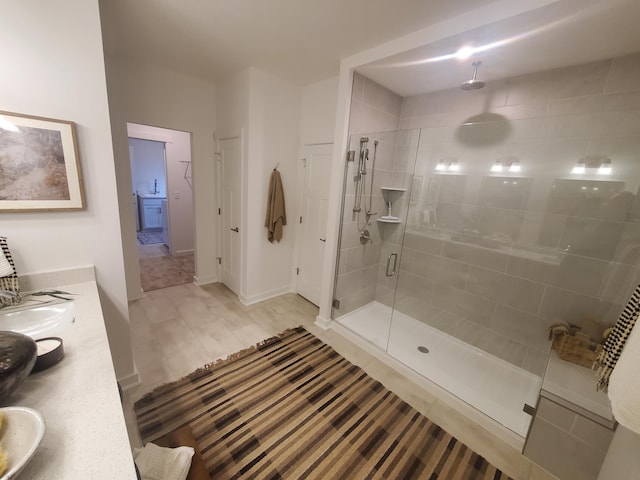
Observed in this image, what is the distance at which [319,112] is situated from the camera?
2.95 metres

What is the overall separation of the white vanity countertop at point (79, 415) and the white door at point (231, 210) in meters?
2.22

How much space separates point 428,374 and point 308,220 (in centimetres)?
210

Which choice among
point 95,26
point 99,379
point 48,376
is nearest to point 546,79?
point 95,26

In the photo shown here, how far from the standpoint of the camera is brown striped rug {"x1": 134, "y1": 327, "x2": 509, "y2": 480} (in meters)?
1.46

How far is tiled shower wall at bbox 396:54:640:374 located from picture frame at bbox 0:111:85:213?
9.56ft

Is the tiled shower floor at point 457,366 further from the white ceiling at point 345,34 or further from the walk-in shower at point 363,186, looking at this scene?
the white ceiling at point 345,34

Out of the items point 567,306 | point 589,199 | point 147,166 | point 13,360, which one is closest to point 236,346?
point 13,360

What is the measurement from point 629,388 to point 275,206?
286 centimetres

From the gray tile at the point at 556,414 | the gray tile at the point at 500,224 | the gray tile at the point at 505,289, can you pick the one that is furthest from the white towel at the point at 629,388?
the gray tile at the point at 500,224

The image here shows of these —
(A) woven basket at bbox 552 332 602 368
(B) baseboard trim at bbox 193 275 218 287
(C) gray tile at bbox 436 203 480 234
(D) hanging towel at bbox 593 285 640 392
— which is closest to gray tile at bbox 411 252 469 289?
(C) gray tile at bbox 436 203 480 234

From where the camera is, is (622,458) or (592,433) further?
(592,433)

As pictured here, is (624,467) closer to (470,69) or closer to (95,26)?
(470,69)

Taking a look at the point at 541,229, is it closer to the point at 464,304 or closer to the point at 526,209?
the point at 526,209

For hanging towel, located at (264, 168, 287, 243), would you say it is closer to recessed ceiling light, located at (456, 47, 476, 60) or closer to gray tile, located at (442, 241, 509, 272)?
gray tile, located at (442, 241, 509, 272)
